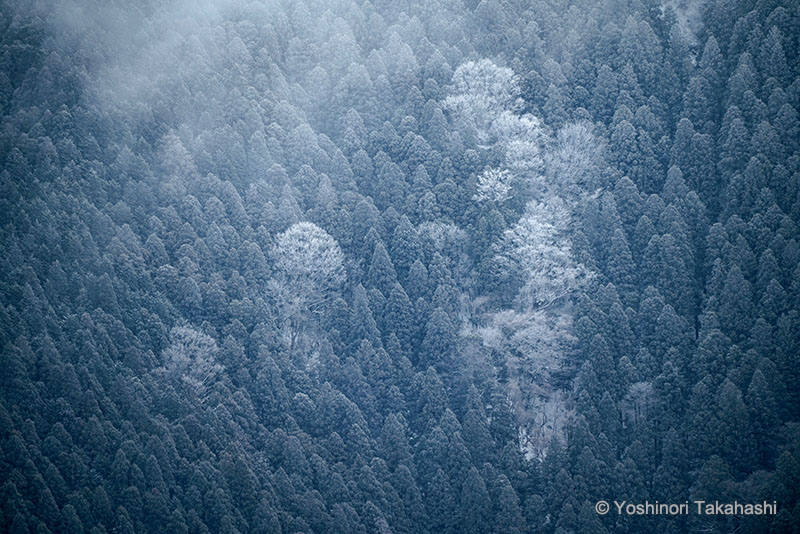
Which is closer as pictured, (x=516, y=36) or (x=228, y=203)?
(x=228, y=203)

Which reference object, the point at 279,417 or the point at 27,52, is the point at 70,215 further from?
the point at 279,417

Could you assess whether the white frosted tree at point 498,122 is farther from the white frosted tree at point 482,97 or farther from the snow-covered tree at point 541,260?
the snow-covered tree at point 541,260

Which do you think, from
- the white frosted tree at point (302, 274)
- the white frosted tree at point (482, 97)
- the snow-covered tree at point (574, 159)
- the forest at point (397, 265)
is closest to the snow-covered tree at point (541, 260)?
the forest at point (397, 265)

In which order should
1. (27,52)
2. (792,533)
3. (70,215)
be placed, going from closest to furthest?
(792,533) → (70,215) → (27,52)

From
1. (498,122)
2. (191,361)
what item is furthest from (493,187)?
(191,361)

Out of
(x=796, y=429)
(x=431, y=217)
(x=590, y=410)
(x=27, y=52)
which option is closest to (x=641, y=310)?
(x=590, y=410)

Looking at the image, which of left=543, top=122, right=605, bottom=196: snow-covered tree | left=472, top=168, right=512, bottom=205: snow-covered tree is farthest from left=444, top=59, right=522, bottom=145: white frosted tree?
left=543, top=122, right=605, bottom=196: snow-covered tree

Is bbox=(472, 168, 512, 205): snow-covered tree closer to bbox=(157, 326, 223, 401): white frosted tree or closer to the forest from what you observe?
the forest
